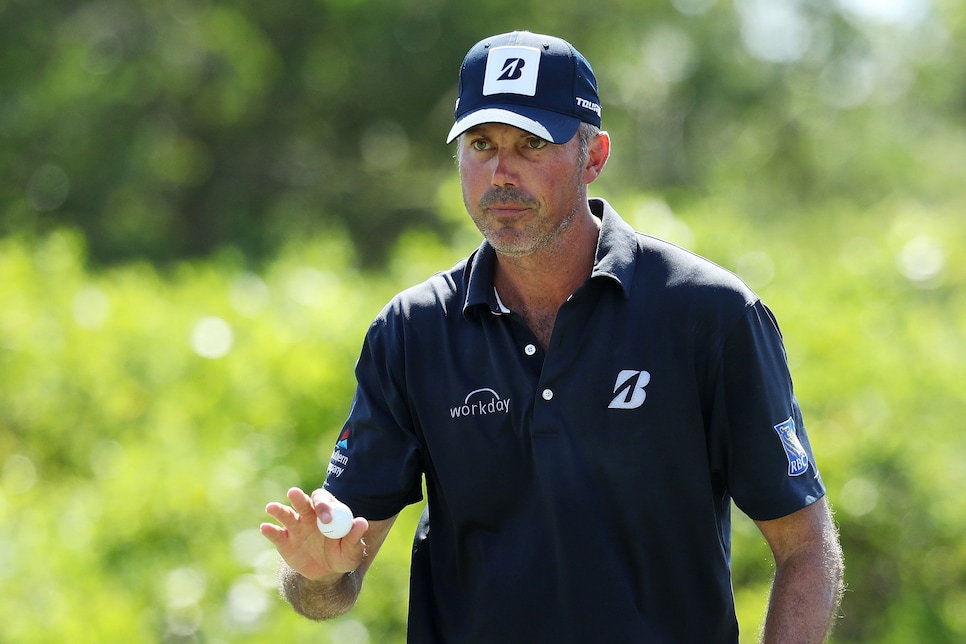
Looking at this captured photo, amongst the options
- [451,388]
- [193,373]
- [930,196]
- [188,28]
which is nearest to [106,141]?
[188,28]

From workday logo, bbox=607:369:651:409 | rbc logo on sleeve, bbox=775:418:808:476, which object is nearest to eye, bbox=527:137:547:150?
workday logo, bbox=607:369:651:409

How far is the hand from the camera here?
271 cm

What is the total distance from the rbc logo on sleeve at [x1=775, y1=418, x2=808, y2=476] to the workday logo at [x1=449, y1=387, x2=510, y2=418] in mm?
633

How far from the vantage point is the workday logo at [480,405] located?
2.84 m

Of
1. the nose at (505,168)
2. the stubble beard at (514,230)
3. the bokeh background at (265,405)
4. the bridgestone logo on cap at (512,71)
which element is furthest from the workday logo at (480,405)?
the bokeh background at (265,405)

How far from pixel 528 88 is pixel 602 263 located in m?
0.44

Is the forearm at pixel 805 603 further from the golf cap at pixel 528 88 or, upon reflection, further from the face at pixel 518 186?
the golf cap at pixel 528 88

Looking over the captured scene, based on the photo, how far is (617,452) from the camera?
2.73m

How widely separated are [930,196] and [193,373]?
18950mm

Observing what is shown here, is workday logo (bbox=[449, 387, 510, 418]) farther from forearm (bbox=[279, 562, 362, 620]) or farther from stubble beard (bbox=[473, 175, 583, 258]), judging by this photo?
forearm (bbox=[279, 562, 362, 620])

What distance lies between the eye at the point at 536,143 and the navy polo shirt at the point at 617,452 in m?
0.27

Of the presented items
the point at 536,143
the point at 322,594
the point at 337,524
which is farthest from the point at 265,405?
the point at 536,143

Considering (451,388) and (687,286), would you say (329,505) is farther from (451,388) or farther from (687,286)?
(687,286)

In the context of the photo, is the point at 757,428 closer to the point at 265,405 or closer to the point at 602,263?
the point at 602,263
